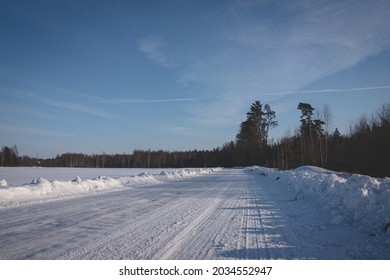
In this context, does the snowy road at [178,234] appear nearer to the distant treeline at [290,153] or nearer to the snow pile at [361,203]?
the snow pile at [361,203]

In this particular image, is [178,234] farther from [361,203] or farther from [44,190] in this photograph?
[44,190]

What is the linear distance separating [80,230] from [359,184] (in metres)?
7.86

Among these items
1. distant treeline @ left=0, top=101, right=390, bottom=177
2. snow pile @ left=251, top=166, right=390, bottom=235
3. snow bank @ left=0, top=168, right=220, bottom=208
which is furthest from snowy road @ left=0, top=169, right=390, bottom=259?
distant treeline @ left=0, top=101, right=390, bottom=177

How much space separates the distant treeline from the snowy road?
1638 cm

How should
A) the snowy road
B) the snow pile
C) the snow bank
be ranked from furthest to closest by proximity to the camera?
the snow bank → the snow pile → the snowy road

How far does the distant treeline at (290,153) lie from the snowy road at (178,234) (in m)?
16.4

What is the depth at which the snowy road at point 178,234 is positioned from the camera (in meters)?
5.30

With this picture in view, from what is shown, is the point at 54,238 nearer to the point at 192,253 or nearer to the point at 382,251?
the point at 192,253

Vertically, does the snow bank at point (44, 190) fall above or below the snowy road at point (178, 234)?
above

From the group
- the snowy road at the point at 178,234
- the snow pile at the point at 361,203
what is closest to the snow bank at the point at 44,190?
the snowy road at the point at 178,234

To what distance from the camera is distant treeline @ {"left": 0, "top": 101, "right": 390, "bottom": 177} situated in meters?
23.8

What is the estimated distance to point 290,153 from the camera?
2003 inches

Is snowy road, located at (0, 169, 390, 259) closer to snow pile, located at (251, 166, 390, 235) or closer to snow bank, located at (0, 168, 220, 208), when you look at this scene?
snow pile, located at (251, 166, 390, 235)

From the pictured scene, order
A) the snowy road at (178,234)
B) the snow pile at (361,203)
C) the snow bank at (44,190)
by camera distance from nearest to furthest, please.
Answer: the snowy road at (178,234)
the snow pile at (361,203)
the snow bank at (44,190)
